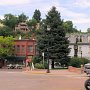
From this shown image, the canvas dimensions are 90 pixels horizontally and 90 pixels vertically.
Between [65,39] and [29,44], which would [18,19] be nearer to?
[29,44]

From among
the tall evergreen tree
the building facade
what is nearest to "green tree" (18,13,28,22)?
the building facade

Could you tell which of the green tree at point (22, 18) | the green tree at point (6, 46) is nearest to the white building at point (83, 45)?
the green tree at point (6, 46)

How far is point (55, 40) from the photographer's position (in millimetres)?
74438

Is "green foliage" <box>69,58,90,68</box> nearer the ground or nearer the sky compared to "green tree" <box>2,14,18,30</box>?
nearer the ground

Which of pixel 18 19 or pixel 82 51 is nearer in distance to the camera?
pixel 82 51

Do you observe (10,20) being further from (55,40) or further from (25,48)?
(55,40)

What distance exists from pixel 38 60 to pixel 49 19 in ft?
26.5

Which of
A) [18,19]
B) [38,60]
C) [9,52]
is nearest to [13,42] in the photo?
[9,52]

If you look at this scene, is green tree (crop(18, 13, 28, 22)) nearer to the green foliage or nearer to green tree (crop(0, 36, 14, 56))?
green tree (crop(0, 36, 14, 56))

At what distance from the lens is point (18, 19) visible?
A: 181500 millimetres

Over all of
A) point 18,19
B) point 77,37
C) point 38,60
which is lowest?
point 38,60

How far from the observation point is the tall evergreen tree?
240 ft

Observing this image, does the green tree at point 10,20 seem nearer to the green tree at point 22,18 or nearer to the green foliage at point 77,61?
the green tree at point 22,18

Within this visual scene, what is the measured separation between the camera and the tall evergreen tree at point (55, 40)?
73.2m
